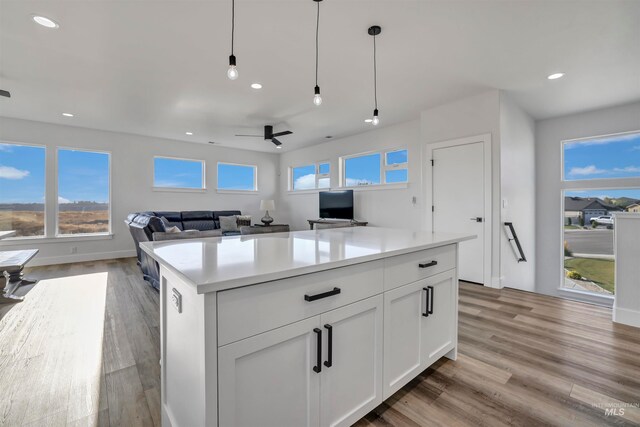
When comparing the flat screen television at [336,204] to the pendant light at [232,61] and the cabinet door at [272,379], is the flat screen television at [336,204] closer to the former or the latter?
the pendant light at [232,61]

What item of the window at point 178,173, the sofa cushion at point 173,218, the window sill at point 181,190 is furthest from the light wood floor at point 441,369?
the window at point 178,173

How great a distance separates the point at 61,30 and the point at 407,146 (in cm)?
460

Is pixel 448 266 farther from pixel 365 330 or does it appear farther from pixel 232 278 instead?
pixel 232 278

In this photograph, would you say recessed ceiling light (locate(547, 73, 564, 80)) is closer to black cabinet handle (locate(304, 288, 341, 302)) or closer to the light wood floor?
the light wood floor

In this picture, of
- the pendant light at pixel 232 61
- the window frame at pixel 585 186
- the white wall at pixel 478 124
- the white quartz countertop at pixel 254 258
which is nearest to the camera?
the white quartz countertop at pixel 254 258

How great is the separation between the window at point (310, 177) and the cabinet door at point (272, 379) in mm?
5692

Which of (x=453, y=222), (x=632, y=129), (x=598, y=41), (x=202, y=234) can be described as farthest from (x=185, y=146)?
(x=632, y=129)

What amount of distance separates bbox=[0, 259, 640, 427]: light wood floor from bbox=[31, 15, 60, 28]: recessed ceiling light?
2.55 metres

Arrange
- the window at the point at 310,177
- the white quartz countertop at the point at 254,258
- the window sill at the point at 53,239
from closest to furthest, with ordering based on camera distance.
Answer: the white quartz countertop at the point at 254,258
the window sill at the point at 53,239
the window at the point at 310,177

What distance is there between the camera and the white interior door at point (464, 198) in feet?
12.4

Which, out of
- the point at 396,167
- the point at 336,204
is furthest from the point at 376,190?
the point at 336,204

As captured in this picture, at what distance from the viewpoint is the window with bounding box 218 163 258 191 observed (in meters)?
7.32

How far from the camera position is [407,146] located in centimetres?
506

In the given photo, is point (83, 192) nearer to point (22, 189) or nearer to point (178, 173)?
point (22, 189)
